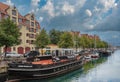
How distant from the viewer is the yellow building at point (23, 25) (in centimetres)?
7606

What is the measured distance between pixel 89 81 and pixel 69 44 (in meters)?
45.2

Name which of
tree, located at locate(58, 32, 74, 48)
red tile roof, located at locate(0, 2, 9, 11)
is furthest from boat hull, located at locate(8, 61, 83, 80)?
tree, located at locate(58, 32, 74, 48)

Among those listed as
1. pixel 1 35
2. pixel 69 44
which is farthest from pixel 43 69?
pixel 69 44

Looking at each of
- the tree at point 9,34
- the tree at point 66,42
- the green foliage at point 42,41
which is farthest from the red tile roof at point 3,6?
the tree at point 9,34

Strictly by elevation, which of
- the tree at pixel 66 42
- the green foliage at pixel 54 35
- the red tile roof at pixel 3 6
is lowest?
the tree at pixel 66 42

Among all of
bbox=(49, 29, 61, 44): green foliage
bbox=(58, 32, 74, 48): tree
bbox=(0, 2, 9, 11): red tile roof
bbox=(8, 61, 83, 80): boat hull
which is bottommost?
bbox=(8, 61, 83, 80): boat hull

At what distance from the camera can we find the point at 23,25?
8406cm

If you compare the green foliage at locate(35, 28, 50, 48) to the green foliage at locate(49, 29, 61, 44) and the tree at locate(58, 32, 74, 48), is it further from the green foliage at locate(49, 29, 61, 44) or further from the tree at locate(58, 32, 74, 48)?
the green foliage at locate(49, 29, 61, 44)

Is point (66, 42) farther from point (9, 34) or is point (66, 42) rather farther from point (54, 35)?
point (54, 35)

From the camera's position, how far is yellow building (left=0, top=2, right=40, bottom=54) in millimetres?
76062

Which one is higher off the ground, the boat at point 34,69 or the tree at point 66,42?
the tree at point 66,42

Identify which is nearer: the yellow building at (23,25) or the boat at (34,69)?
the boat at (34,69)

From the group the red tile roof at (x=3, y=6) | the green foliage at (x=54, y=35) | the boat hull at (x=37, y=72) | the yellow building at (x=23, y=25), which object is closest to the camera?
the boat hull at (x=37, y=72)

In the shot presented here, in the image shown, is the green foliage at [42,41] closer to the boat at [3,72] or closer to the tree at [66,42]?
the tree at [66,42]
